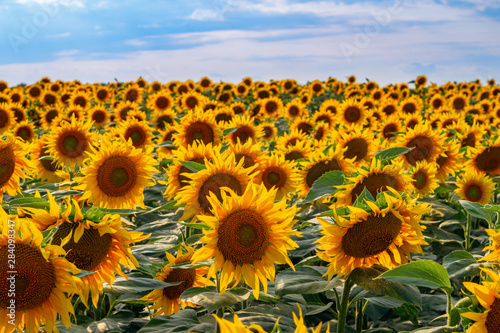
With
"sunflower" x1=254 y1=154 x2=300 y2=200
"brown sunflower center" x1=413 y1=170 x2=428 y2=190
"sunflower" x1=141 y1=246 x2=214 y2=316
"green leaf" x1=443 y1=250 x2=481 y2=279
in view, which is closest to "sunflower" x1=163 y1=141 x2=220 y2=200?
"sunflower" x1=254 y1=154 x2=300 y2=200

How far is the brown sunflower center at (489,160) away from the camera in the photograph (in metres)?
6.15

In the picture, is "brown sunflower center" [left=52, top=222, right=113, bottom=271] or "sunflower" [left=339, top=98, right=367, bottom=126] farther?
"sunflower" [left=339, top=98, right=367, bottom=126]

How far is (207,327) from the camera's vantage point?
114 inches

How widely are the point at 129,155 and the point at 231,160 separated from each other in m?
1.26

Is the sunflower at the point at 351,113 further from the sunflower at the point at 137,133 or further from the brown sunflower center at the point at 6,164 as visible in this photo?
the brown sunflower center at the point at 6,164

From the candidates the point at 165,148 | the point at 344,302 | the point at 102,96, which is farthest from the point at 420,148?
the point at 102,96

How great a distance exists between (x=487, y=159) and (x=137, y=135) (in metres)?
5.16

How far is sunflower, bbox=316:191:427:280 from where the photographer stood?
2.62m

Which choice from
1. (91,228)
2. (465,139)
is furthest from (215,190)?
(465,139)

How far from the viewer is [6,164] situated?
13.0 feet

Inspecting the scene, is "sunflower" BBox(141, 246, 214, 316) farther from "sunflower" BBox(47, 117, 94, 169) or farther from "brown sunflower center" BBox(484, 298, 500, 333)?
"sunflower" BBox(47, 117, 94, 169)

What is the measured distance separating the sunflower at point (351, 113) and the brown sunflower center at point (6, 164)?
328 inches

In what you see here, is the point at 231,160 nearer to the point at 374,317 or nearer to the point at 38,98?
the point at 374,317

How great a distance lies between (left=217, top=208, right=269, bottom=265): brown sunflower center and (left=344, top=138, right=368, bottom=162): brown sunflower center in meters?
3.60
